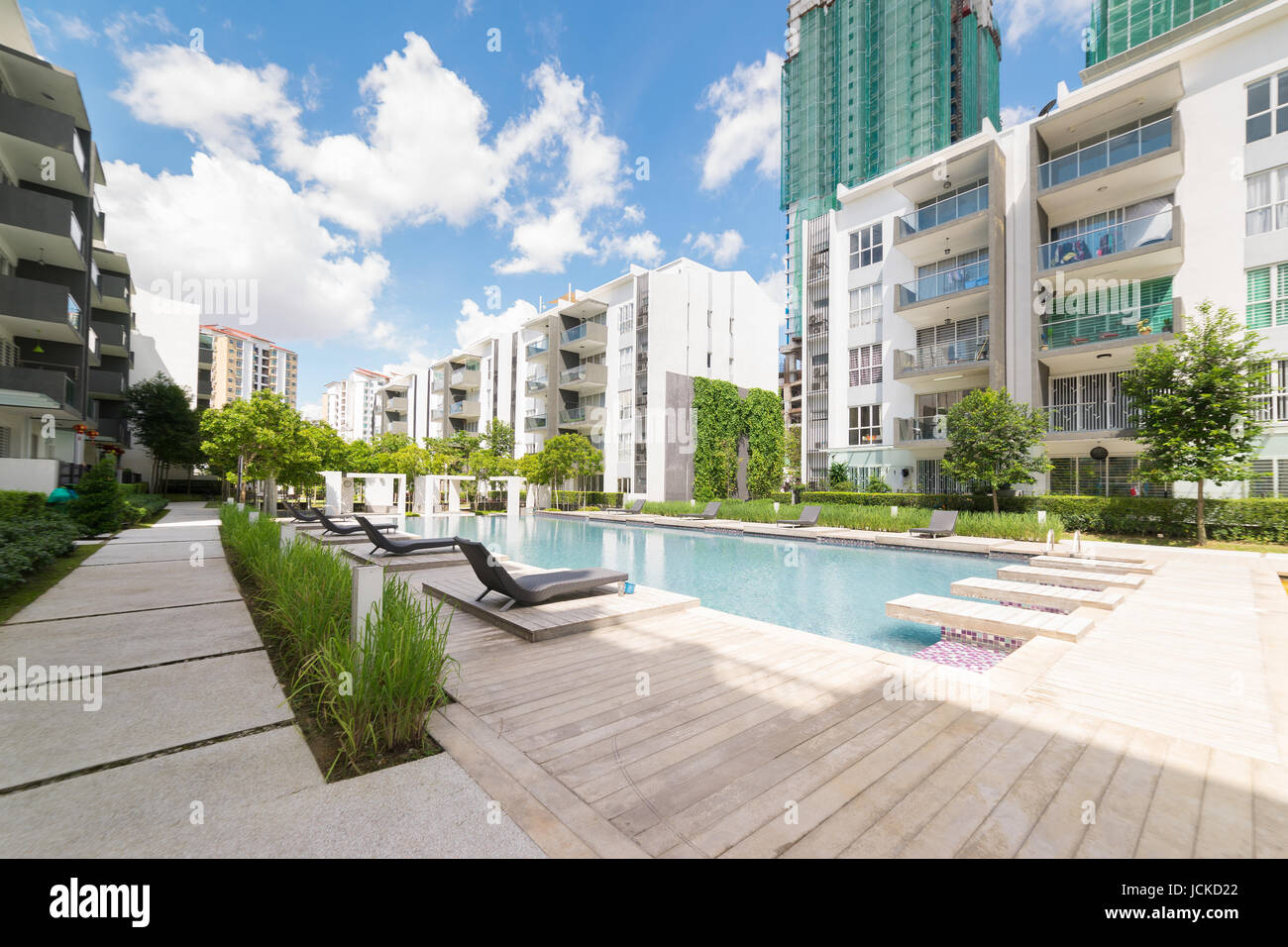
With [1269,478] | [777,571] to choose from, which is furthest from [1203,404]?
[777,571]

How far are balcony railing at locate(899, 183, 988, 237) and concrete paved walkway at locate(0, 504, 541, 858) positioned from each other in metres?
23.6

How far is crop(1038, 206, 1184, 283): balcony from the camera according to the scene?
15.0 meters

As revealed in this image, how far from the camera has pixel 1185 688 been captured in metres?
3.59

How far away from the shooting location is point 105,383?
84.0ft

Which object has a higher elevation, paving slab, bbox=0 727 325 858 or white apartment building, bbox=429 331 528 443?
white apartment building, bbox=429 331 528 443

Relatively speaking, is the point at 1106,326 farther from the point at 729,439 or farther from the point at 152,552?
the point at 152,552

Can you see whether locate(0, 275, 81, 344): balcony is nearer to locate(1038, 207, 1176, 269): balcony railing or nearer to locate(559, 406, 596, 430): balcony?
locate(559, 406, 596, 430): balcony

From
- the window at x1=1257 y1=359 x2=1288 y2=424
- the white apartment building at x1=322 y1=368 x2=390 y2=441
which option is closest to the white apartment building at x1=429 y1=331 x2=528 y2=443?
the window at x1=1257 y1=359 x2=1288 y2=424

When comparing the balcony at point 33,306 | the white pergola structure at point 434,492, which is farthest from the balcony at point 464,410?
the balcony at point 33,306

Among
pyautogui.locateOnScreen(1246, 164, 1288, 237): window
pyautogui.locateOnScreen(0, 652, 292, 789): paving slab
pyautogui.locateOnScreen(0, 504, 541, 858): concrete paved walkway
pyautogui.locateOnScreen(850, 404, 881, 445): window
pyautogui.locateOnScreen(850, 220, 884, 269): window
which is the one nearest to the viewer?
pyautogui.locateOnScreen(0, 504, 541, 858): concrete paved walkway

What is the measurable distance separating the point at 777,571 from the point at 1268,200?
58.5ft
